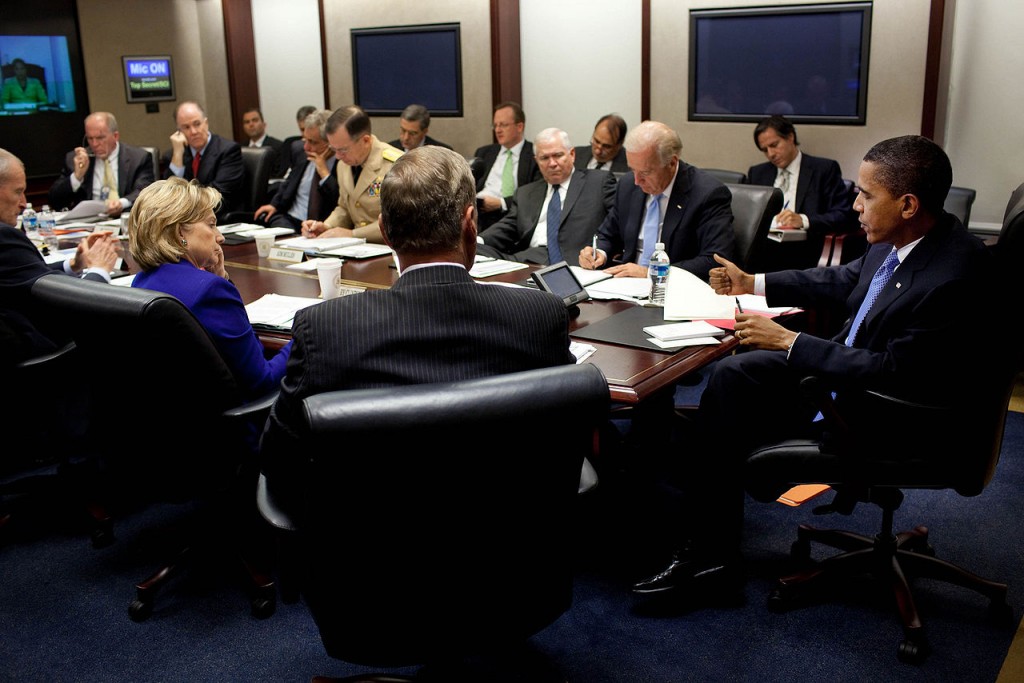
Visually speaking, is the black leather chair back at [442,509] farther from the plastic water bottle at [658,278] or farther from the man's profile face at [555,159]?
the man's profile face at [555,159]

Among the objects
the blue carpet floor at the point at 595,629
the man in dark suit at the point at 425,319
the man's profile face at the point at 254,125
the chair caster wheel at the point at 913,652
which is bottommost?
the blue carpet floor at the point at 595,629

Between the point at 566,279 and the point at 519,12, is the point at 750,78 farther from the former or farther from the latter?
the point at 566,279

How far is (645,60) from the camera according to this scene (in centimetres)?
643

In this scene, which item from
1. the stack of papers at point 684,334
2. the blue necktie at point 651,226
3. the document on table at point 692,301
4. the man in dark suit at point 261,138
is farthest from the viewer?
the man in dark suit at point 261,138

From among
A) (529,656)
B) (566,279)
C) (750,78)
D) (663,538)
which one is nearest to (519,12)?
(750,78)

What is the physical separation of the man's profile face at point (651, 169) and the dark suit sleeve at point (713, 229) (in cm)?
19

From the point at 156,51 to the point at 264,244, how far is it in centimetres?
550

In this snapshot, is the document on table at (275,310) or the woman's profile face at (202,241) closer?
the woman's profile face at (202,241)

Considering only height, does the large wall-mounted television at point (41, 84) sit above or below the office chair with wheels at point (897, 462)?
above

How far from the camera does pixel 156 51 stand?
8773 mm

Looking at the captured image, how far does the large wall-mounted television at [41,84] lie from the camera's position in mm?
7809

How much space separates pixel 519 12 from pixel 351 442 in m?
6.33

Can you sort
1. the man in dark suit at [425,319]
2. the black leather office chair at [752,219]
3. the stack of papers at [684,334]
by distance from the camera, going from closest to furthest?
1. the man in dark suit at [425,319]
2. the stack of papers at [684,334]
3. the black leather office chair at [752,219]

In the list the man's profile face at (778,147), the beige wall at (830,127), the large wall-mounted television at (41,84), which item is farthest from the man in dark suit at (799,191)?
the large wall-mounted television at (41,84)
